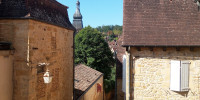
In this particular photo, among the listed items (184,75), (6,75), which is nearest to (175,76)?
(184,75)

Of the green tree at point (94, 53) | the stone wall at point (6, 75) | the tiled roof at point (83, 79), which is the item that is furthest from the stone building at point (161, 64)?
the green tree at point (94, 53)

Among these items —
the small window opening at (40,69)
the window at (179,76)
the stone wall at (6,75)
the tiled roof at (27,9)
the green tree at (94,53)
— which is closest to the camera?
the stone wall at (6,75)

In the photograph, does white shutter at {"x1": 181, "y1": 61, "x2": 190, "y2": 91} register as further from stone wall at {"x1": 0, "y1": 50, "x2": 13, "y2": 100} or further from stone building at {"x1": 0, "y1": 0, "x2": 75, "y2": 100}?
stone wall at {"x1": 0, "y1": 50, "x2": 13, "y2": 100}

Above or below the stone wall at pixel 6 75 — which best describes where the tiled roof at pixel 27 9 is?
above

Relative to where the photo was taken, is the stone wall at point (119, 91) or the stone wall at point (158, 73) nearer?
the stone wall at point (158, 73)

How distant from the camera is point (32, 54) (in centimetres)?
631

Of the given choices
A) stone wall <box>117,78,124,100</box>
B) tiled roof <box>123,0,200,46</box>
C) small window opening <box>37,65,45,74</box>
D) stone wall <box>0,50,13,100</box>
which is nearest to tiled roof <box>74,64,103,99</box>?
stone wall <box>117,78,124,100</box>

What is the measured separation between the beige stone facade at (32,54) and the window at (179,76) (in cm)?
455

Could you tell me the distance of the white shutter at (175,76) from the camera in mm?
7926

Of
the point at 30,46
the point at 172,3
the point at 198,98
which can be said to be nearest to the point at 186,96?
the point at 198,98

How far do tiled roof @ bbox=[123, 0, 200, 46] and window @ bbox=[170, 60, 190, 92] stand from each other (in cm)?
77

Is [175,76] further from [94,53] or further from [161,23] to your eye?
[94,53]

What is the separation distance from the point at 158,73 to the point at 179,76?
2.52 ft

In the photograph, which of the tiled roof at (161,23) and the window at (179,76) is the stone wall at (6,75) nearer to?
the tiled roof at (161,23)
